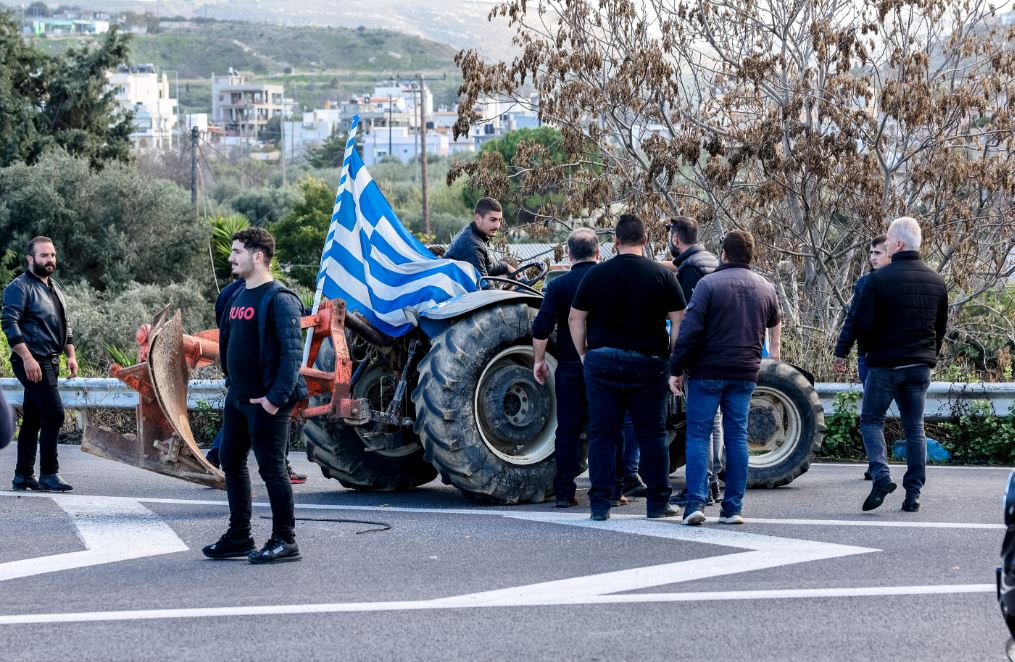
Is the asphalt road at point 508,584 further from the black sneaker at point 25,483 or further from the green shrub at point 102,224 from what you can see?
the green shrub at point 102,224

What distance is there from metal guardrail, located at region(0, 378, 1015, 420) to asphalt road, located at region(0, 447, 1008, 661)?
7.23ft

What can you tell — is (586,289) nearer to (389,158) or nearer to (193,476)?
(193,476)

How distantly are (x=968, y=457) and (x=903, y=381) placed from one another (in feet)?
9.67

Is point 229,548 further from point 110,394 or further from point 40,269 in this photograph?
point 110,394

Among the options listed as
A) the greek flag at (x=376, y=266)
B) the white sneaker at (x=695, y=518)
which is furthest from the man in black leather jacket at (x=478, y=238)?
the white sneaker at (x=695, y=518)

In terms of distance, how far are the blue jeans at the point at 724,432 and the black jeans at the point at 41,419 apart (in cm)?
469

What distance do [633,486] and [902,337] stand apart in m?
2.07

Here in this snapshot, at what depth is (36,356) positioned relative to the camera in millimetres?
10398

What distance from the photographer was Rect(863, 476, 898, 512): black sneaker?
887 centimetres

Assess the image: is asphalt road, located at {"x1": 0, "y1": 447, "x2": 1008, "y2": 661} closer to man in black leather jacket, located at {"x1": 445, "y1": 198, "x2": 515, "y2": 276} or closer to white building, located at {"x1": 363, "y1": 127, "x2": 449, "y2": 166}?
man in black leather jacket, located at {"x1": 445, "y1": 198, "x2": 515, "y2": 276}

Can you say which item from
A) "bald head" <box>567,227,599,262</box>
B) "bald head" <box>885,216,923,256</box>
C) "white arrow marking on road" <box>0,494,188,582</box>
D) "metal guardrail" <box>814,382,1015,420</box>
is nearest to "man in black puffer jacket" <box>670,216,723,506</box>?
"bald head" <box>567,227,599,262</box>

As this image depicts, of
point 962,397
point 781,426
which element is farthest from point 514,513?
point 962,397

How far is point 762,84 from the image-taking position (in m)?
17.6

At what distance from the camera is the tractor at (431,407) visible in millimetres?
9008
